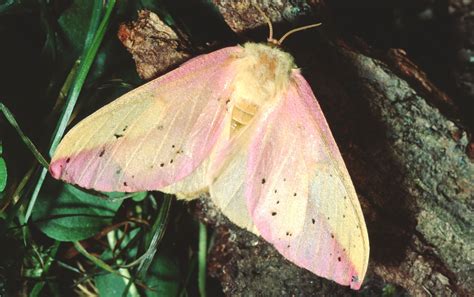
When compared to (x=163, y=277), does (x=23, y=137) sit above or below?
above

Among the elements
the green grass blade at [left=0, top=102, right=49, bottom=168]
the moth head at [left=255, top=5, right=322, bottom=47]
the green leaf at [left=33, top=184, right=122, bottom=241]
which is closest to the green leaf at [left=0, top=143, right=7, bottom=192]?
the green grass blade at [left=0, top=102, right=49, bottom=168]

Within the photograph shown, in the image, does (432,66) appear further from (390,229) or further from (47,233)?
(47,233)

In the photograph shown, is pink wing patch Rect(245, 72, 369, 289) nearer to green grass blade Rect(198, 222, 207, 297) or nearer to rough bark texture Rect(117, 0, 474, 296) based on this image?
rough bark texture Rect(117, 0, 474, 296)

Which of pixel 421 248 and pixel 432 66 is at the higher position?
pixel 432 66

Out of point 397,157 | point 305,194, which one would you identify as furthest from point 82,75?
point 397,157

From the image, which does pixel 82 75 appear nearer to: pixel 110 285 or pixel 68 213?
pixel 68 213

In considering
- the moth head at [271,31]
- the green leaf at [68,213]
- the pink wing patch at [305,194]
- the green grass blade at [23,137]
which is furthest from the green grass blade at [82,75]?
the pink wing patch at [305,194]

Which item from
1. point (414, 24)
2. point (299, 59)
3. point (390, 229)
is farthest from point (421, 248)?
point (414, 24)
